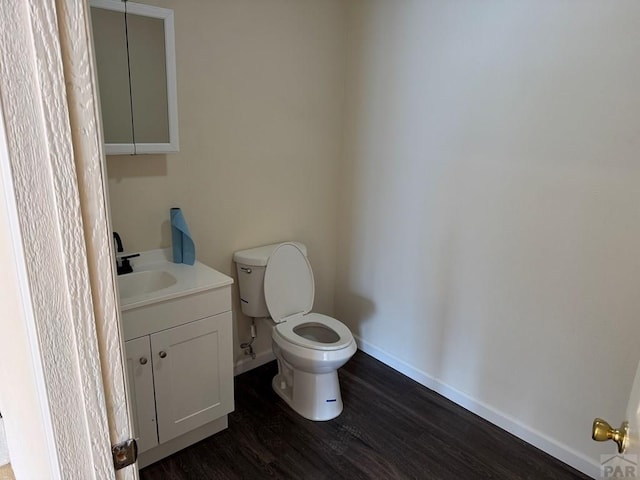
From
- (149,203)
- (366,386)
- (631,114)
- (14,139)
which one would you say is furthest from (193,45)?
(366,386)

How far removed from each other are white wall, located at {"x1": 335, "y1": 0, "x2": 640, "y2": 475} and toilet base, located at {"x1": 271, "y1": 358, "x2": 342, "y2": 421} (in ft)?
2.01

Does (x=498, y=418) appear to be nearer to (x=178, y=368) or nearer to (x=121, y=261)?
(x=178, y=368)

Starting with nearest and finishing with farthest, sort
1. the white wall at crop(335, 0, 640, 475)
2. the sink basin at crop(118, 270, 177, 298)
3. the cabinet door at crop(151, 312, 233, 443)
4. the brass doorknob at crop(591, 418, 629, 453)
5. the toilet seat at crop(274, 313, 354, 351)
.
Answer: the brass doorknob at crop(591, 418, 629, 453) < the white wall at crop(335, 0, 640, 475) < the cabinet door at crop(151, 312, 233, 443) < the sink basin at crop(118, 270, 177, 298) < the toilet seat at crop(274, 313, 354, 351)

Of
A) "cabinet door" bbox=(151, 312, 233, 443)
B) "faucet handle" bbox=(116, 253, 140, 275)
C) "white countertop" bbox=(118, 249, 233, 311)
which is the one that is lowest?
"cabinet door" bbox=(151, 312, 233, 443)

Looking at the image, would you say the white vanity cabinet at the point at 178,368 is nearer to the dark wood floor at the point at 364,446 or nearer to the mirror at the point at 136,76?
the dark wood floor at the point at 364,446

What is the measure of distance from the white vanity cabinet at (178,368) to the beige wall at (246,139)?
47 centimetres

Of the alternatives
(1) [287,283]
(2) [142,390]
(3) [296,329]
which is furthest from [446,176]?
(2) [142,390]

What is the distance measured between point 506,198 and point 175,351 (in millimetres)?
1712

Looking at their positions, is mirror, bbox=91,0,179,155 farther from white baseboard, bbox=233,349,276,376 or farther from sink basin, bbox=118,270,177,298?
white baseboard, bbox=233,349,276,376

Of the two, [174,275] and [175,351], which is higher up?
[174,275]

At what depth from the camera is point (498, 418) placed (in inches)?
88.8

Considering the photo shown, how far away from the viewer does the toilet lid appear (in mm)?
2424

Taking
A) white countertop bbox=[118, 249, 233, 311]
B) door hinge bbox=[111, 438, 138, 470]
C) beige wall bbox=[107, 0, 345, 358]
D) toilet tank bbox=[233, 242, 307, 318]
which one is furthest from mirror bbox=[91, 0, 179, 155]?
door hinge bbox=[111, 438, 138, 470]

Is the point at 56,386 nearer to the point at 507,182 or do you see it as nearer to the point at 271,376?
the point at 507,182
